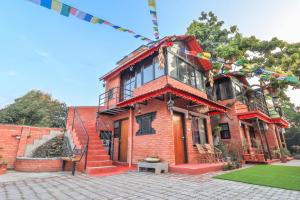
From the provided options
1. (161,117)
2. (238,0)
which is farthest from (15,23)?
(238,0)

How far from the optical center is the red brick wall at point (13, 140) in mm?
8023

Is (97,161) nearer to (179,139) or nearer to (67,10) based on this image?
(179,139)

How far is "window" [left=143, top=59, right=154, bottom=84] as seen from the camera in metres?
9.53

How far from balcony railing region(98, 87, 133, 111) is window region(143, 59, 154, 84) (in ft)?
6.30

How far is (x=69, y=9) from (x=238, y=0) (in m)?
9.47

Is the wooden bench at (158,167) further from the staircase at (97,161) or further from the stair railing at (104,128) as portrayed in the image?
the stair railing at (104,128)

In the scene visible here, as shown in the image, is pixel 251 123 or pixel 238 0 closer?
pixel 238 0

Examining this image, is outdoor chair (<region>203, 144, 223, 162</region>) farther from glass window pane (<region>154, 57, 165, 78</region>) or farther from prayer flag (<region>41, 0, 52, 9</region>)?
prayer flag (<region>41, 0, 52, 9</region>)

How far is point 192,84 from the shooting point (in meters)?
10.6

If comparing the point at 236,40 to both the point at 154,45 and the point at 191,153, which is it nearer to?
the point at 154,45

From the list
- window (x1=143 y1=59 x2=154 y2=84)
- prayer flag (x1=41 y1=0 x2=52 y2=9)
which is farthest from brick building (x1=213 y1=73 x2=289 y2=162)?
prayer flag (x1=41 y1=0 x2=52 y2=9)

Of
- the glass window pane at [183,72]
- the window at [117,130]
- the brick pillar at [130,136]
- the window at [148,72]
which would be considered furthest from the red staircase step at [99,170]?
the glass window pane at [183,72]

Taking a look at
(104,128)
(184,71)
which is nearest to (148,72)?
(184,71)

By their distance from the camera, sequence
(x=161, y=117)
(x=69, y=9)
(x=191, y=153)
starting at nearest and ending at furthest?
(x=69, y=9) < (x=161, y=117) < (x=191, y=153)
